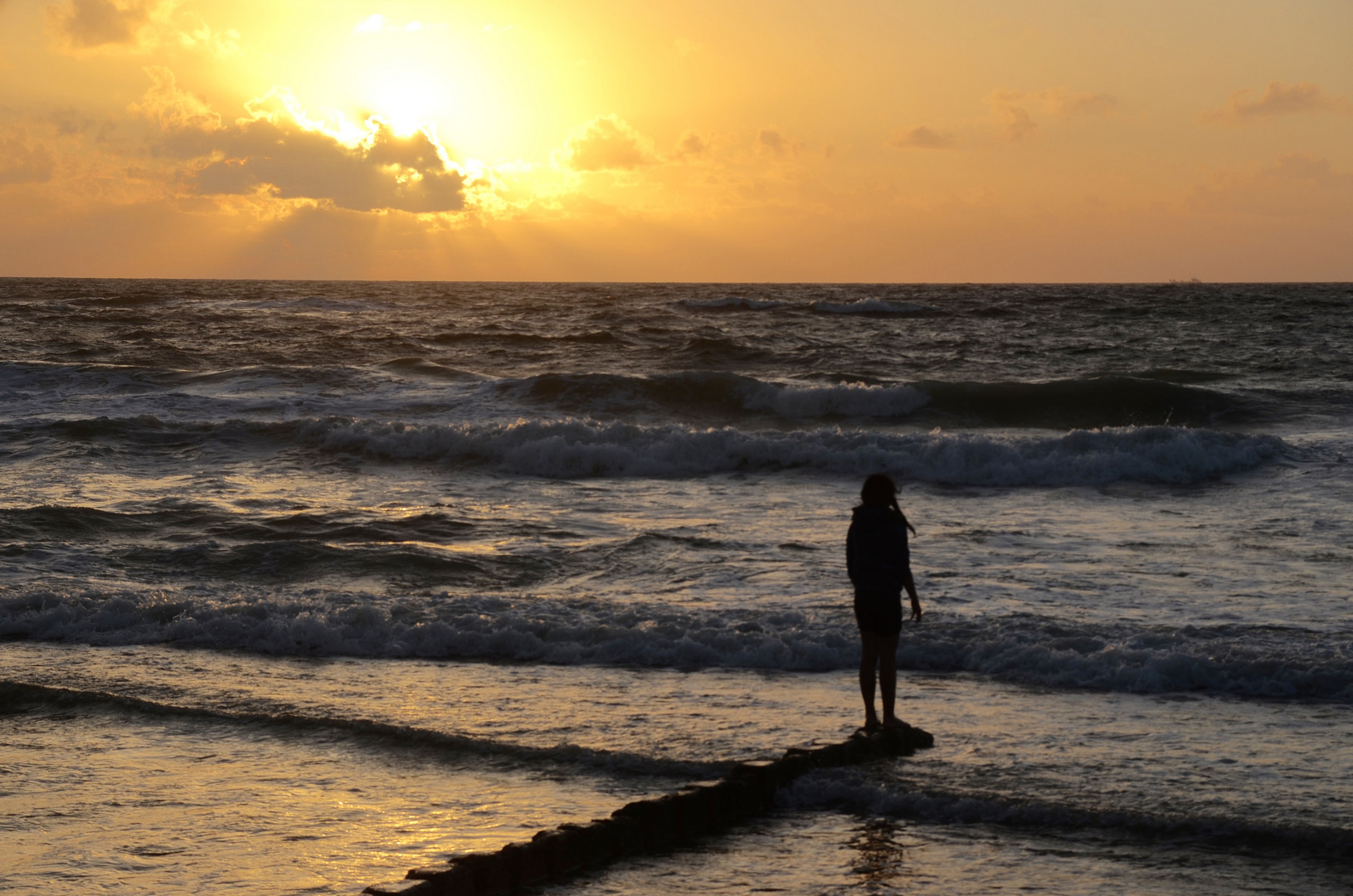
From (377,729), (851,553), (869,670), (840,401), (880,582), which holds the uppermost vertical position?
(840,401)

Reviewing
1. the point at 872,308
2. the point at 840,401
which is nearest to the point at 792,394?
the point at 840,401

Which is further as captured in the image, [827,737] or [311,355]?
[311,355]

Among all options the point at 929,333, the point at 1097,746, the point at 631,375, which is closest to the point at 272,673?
the point at 1097,746

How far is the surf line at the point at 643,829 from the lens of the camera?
4566 mm

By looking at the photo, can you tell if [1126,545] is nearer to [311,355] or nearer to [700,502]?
[700,502]

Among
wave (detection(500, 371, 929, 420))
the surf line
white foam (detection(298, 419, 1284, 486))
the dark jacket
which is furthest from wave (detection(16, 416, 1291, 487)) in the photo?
the surf line

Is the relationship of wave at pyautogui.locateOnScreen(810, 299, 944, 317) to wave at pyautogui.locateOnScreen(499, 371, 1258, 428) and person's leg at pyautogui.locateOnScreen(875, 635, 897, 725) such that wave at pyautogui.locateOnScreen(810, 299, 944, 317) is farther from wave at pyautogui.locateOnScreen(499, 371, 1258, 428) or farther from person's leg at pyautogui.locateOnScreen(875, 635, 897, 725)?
person's leg at pyautogui.locateOnScreen(875, 635, 897, 725)

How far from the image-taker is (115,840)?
525 centimetres

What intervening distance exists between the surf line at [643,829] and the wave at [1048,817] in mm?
156

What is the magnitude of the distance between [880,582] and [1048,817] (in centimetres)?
160

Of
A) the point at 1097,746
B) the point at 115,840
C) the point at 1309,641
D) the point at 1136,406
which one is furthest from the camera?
the point at 1136,406

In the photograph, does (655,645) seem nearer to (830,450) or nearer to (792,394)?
(830,450)

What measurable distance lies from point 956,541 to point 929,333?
31368mm

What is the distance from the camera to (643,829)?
521cm
